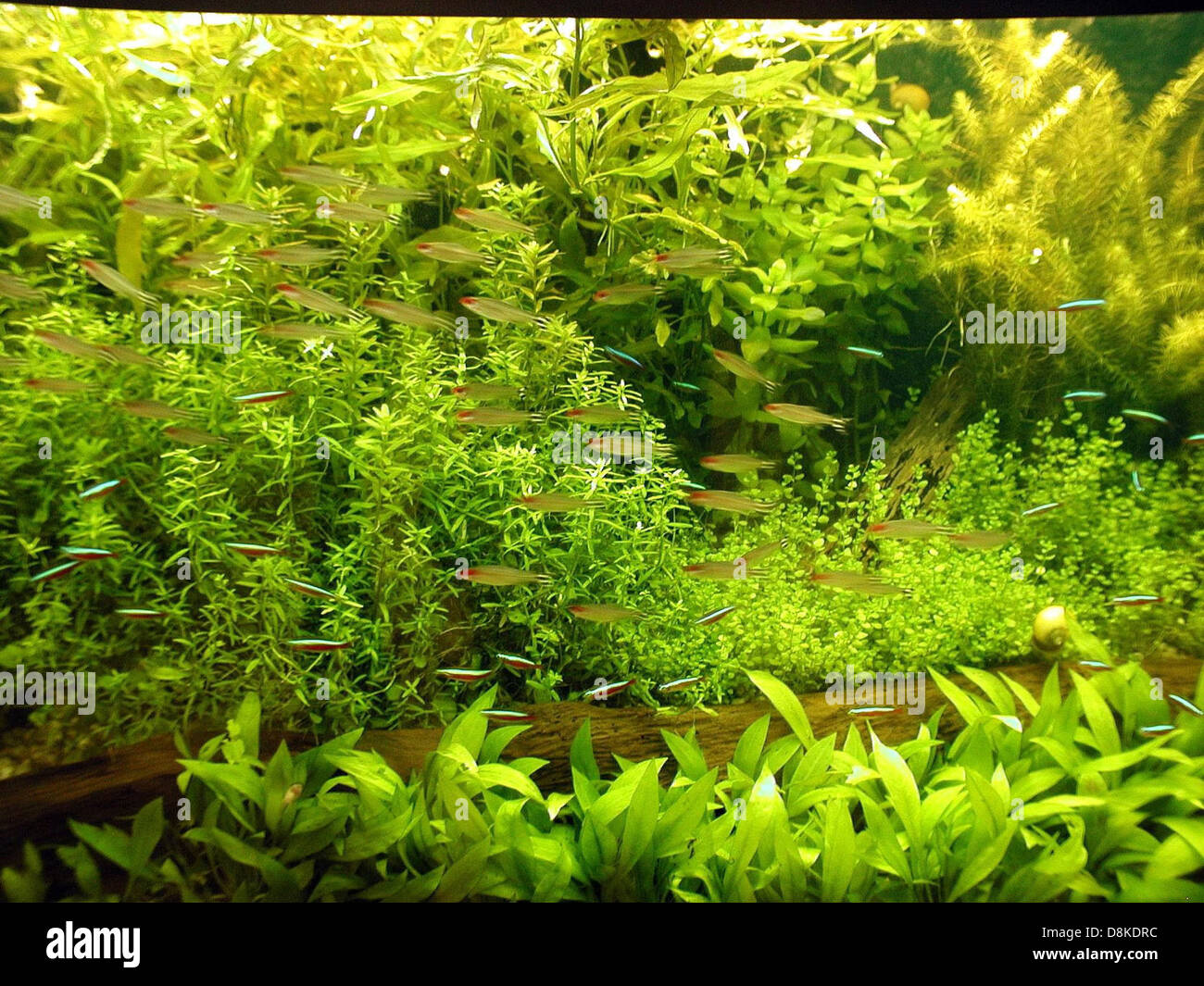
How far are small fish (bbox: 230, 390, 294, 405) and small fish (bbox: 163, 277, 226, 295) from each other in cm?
35

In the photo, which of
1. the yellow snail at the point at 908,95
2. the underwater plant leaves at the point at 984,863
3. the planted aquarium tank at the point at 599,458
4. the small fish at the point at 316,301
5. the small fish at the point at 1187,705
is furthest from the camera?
the yellow snail at the point at 908,95

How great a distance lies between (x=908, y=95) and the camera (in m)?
2.09

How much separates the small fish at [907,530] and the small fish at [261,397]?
187 cm

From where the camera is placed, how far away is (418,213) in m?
2.16

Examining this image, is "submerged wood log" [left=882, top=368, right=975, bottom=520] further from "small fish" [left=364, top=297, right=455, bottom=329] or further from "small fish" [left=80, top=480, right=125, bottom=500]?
"small fish" [left=80, top=480, right=125, bottom=500]

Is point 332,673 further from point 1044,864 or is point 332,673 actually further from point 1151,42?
point 1151,42

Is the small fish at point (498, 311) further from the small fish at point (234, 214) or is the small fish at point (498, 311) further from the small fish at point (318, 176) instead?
the small fish at point (234, 214)

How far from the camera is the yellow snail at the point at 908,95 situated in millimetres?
2080

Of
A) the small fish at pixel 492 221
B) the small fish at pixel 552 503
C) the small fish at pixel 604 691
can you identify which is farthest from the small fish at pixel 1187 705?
the small fish at pixel 492 221

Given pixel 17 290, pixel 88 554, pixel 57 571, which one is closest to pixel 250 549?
pixel 88 554

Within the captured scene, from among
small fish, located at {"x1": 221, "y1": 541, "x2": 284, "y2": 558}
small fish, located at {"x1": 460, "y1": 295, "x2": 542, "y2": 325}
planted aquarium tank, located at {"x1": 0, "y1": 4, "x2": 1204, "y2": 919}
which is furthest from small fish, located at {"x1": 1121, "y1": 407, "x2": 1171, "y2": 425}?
small fish, located at {"x1": 221, "y1": 541, "x2": 284, "y2": 558}

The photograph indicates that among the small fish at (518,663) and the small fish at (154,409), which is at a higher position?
the small fish at (154,409)

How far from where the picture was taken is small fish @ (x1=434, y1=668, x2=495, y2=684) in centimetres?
190
